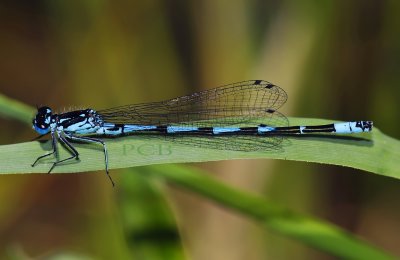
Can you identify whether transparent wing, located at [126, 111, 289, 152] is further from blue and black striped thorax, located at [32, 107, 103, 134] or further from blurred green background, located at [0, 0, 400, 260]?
blurred green background, located at [0, 0, 400, 260]

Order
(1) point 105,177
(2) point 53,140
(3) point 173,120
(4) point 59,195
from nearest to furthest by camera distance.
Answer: (2) point 53,140 → (3) point 173,120 → (1) point 105,177 → (4) point 59,195

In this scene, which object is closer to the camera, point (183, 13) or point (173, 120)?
point (173, 120)

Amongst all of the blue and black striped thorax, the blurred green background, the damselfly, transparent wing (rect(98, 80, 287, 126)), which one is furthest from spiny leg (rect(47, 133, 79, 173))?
the blurred green background

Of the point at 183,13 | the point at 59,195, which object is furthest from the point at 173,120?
the point at 59,195

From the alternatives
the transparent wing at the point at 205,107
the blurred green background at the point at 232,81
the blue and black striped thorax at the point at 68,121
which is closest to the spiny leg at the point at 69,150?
the blue and black striped thorax at the point at 68,121

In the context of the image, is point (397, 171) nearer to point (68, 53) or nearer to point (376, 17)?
point (376, 17)

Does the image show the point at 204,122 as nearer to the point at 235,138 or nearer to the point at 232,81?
the point at 235,138

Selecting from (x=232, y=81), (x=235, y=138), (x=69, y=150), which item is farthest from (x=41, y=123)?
(x=232, y=81)

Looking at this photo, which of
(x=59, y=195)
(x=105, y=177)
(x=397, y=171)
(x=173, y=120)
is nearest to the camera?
(x=397, y=171)
